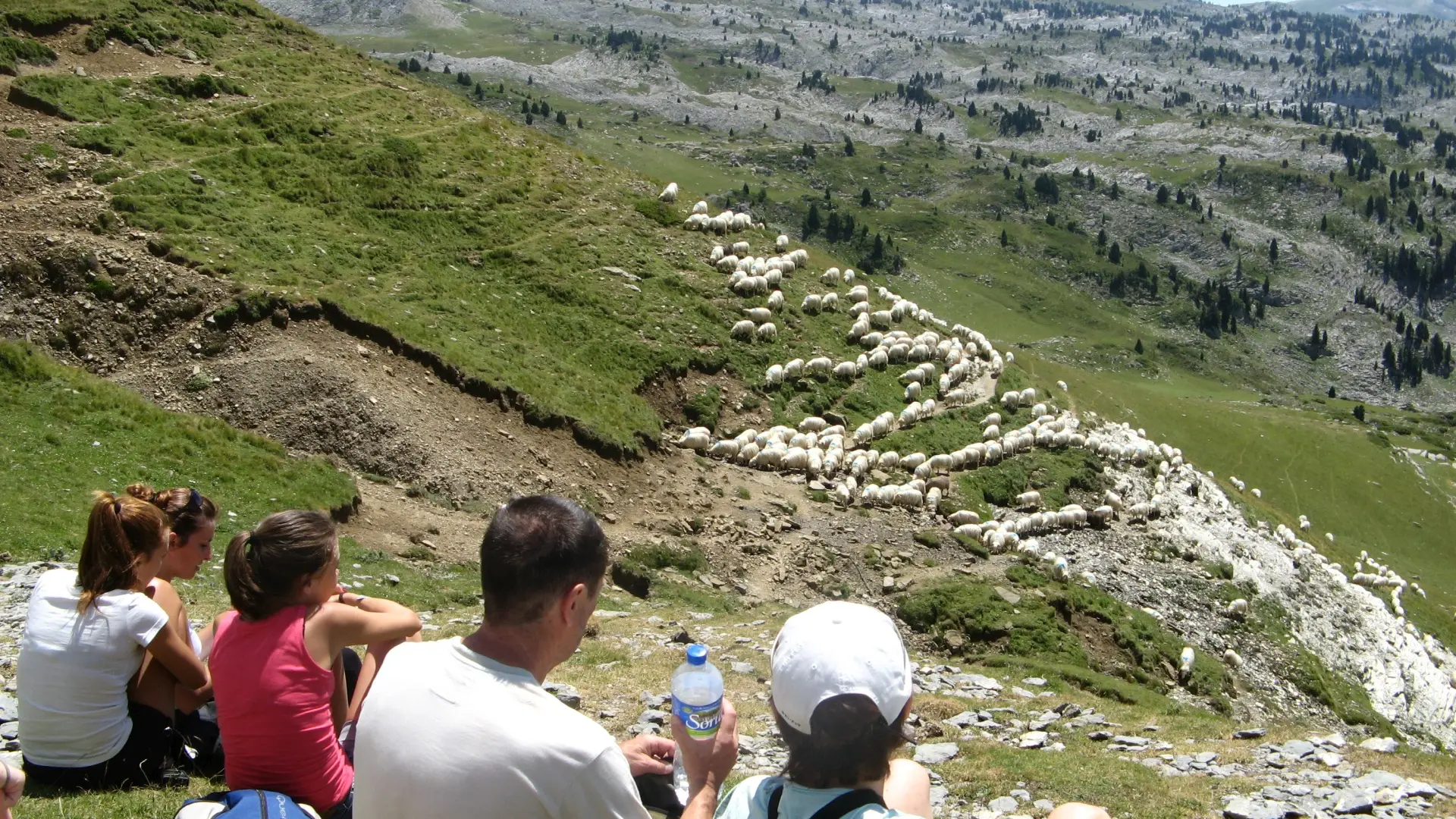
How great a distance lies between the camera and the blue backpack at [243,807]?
7.31m

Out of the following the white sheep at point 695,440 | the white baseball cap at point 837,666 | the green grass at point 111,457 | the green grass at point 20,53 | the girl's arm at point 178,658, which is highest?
the green grass at point 20,53

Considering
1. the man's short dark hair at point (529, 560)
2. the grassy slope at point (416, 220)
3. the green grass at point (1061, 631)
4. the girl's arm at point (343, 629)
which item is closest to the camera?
the man's short dark hair at point (529, 560)

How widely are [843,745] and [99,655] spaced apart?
7455mm

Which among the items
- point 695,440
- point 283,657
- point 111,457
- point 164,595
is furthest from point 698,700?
point 695,440

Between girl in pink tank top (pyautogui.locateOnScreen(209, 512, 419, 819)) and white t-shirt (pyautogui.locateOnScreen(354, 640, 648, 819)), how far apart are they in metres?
2.50

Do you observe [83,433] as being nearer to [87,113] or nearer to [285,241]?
[285,241]

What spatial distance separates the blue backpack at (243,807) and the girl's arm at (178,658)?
7.39 ft

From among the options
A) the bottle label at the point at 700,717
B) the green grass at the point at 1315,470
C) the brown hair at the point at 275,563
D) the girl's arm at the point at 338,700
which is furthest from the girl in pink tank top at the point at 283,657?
the green grass at the point at 1315,470

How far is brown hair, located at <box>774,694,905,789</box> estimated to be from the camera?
18.6 feet

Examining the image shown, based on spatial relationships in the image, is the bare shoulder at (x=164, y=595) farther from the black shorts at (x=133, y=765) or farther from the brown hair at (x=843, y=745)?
the brown hair at (x=843, y=745)

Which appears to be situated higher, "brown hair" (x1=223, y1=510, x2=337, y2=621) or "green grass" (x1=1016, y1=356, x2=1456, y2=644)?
"brown hair" (x1=223, y1=510, x2=337, y2=621)

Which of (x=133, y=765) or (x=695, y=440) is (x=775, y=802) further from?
(x=695, y=440)

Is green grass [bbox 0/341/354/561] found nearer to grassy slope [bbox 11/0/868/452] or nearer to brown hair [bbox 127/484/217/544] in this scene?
grassy slope [bbox 11/0/868/452]

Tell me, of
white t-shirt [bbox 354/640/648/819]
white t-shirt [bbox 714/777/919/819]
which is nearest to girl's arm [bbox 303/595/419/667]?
white t-shirt [bbox 354/640/648/819]
